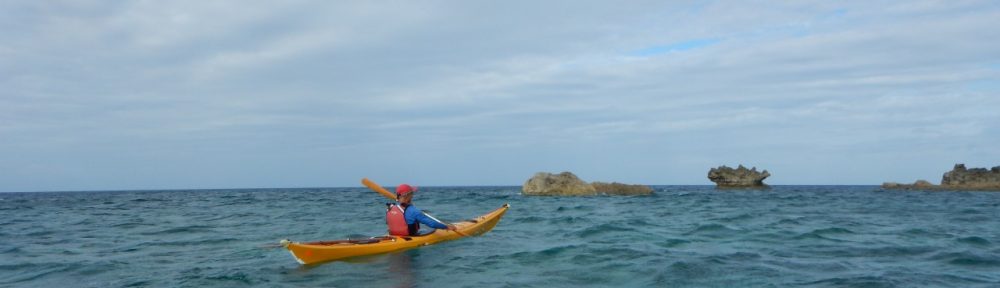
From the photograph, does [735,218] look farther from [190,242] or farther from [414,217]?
[190,242]

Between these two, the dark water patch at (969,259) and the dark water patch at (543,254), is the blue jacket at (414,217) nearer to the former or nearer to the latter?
the dark water patch at (543,254)

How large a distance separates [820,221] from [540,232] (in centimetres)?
980

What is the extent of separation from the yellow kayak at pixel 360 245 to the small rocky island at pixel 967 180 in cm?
6419

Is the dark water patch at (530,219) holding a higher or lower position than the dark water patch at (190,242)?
higher

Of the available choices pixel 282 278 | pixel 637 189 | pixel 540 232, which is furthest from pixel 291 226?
pixel 637 189

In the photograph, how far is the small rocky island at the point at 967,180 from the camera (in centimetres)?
6231

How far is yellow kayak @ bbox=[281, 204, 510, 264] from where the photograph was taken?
12117mm

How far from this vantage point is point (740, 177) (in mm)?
71812

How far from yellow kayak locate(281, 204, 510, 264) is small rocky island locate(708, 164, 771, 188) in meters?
60.7

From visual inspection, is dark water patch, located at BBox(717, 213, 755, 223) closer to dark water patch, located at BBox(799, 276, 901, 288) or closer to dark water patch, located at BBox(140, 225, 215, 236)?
dark water patch, located at BBox(799, 276, 901, 288)

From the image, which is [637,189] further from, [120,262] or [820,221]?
[120,262]

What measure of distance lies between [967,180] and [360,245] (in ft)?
231

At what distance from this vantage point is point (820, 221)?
2191 centimetres

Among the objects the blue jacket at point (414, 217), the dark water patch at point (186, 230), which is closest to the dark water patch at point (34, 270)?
the blue jacket at point (414, 217)
